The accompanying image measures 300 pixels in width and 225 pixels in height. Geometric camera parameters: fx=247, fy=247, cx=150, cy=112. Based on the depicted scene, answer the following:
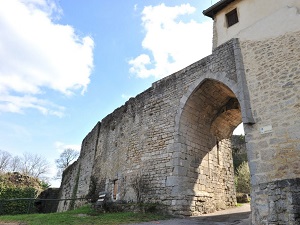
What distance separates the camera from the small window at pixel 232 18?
7.51 metres

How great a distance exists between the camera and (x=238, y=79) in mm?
6453

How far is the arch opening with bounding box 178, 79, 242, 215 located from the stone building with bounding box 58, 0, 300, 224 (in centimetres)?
3

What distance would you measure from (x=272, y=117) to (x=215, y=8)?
4.35 m

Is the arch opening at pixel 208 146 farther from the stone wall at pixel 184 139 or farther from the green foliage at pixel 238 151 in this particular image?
the green foliage at pixel 238 151

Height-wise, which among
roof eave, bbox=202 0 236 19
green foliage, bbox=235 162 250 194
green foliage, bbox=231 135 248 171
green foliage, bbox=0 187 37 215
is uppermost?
roof eave, bbox=202 0 236 19

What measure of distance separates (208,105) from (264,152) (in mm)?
3297

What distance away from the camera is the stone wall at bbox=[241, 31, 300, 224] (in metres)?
5.00

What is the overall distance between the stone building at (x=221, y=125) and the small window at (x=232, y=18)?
3 cm

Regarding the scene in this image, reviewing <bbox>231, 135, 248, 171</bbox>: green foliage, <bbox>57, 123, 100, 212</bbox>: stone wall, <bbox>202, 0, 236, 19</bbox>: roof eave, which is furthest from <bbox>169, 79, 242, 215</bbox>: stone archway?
<bbox>231, 135, 248, 171</bbox>: green foliage

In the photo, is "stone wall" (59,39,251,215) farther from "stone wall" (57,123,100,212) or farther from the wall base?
"stone wall" (57,123,100,212)

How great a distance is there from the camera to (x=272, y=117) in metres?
5.57

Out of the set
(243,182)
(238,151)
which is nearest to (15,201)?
(243,182)

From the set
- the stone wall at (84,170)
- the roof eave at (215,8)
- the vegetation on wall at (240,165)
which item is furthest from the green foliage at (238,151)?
the roof eave at (215,8)

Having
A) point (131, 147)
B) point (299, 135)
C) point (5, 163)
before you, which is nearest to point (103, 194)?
point (131, 147)
